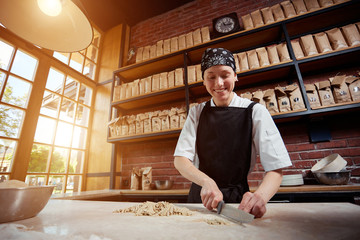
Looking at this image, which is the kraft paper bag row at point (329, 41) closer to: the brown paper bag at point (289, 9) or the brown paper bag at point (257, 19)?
the brown paper bag at point (289, 9)

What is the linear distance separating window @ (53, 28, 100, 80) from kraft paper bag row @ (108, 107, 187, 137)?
1.24 meters

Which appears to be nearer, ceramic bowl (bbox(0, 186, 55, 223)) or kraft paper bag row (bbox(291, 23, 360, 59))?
ceramic bowl (bbox(0, 186, 55, 223))

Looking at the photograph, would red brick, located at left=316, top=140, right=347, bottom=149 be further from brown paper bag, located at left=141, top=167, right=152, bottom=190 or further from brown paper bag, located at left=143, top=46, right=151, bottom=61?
brown paper bag, located at left=143, top=46, right=151, bottom=61

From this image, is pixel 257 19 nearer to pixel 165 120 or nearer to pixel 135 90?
pixel 165 120

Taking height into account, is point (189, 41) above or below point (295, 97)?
above

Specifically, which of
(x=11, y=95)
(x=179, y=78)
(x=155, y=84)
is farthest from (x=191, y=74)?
(x=11, y=95)

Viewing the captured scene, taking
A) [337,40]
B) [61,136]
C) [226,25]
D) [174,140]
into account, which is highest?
[226,25]

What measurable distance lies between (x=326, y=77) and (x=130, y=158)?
2.67 metres

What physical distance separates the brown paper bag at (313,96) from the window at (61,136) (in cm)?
305

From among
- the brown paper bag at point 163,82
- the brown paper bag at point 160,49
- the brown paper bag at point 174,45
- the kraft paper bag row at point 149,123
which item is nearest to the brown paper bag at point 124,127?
the kraft paper bag row at point 149,123

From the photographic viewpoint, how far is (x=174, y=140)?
2.47m

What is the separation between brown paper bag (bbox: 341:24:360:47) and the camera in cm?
168

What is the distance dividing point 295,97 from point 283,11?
1.06m

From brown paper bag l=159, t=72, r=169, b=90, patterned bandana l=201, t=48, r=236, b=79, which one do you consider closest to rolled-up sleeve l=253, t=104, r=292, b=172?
patterned bandana l=201, t=48, r=236, b=79
